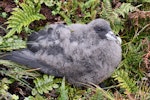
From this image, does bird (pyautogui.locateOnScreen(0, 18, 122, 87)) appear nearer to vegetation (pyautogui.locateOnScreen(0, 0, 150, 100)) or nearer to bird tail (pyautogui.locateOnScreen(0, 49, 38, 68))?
bird tail (pyautogui.locateOnScreen(0, 49, 38, 68))

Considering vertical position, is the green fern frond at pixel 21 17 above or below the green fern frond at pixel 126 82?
above

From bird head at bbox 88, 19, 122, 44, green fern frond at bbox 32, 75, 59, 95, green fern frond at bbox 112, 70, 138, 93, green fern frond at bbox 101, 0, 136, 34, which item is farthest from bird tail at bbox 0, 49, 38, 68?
green fern frond at bbox 101, 0, 136, 34

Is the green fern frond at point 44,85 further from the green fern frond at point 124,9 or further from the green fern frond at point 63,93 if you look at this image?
the green fern frond at point 124,9

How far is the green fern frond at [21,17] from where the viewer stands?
4773mm

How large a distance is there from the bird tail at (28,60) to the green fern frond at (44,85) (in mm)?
71

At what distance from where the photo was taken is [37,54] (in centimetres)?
452

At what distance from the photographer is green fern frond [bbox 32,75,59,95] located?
4.59 metres

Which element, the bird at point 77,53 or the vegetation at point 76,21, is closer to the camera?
the bird at point 77,53

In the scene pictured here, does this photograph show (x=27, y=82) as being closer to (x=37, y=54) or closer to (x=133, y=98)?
(x=37, y=54)

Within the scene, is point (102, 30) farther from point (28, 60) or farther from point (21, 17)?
point (21, 17)

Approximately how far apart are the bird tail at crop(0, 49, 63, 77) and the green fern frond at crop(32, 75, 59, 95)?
0.23ft

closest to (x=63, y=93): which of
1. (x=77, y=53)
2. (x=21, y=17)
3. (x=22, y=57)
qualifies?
(x=77, y=53)

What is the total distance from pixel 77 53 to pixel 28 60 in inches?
20.5

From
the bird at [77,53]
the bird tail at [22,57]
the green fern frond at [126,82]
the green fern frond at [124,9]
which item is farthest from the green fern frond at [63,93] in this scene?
the green fern frond at [124,9]
